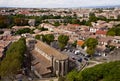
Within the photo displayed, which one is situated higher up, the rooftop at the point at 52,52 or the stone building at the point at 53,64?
the rooftop at the point at 52,52

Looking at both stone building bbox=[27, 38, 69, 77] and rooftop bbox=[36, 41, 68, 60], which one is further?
rooftop bbox=[36, 41, 68, 60]

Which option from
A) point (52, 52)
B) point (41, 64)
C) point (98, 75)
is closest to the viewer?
point (98, 75)

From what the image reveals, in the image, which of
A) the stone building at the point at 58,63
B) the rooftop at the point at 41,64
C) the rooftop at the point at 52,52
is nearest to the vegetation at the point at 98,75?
the rooftop at the point at 41,64

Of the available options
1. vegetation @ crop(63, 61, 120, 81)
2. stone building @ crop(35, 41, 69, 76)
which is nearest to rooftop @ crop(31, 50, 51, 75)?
stone building @ crop(35, 41, 69, 76)

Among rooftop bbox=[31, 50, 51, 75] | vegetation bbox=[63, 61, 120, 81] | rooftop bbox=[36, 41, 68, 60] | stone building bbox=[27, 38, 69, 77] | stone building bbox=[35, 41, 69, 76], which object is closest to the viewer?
vegetation bbox=[63, 61, 120, 81]

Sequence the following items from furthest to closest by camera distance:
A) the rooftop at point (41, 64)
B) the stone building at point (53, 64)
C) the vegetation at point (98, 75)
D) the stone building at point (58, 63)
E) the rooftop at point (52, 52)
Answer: the rooftop at point (52, 52), the stone building at point (58, 63), the stone building at point (53, 64), the rooftop at point (41, 64), the vegetation at point (98, 75)

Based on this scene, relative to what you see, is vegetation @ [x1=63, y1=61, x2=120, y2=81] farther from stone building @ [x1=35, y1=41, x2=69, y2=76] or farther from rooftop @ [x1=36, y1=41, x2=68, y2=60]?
rooftop @ [x1=36, y1=41, x2=68, y2=60]

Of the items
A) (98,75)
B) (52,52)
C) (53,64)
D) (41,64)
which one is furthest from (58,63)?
(98,75)

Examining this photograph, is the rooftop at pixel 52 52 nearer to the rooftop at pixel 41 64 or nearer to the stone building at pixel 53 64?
the stone building at pixel 53 64

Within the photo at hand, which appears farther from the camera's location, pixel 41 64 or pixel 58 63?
pixel 41 64

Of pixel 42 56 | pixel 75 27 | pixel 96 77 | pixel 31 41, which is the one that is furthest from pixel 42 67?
pixel 75 27

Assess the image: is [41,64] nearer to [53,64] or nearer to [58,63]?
[53,64]

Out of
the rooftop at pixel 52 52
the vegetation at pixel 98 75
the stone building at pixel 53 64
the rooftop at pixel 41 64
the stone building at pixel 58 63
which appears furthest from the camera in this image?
the rooftop at pixel 52 52
